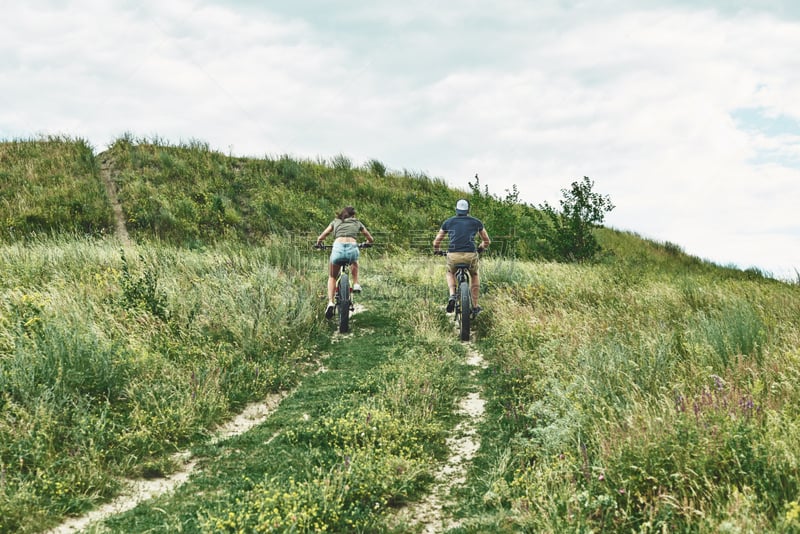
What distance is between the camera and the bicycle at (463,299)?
10461 millimetres

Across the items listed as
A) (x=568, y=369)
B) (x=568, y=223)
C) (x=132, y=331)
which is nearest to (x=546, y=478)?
(x=568, y=369)

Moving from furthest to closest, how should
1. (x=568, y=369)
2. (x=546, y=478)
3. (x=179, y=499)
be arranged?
(x=568, y=369) < (x=179, y=499) < (x=546, y=478)

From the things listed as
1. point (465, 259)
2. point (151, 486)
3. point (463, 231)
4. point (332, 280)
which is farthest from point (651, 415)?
point (332, 280)

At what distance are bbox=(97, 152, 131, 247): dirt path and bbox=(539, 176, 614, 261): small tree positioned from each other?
45.8ft

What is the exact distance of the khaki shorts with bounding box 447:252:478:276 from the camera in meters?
10.7

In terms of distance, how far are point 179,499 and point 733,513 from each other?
14.5 feet

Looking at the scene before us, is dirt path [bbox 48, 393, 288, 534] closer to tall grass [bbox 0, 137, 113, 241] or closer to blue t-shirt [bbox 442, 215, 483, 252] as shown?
blue t-shirt [bbox 442, 215, 483, 252]

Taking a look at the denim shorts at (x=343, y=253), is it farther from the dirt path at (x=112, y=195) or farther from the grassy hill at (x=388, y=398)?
the dirt path at (x=112, y=195)

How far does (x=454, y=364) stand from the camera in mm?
9031

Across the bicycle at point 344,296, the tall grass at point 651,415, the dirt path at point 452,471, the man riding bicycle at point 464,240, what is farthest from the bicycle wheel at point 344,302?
the dirt path at point 452,471

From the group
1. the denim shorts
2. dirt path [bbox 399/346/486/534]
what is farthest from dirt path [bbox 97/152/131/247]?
dirt path [bbox 399/346/486/534]

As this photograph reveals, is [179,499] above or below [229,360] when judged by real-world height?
below

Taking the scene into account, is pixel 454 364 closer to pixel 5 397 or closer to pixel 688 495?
pixel 688 495

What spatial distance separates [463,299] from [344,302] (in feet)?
7.08
